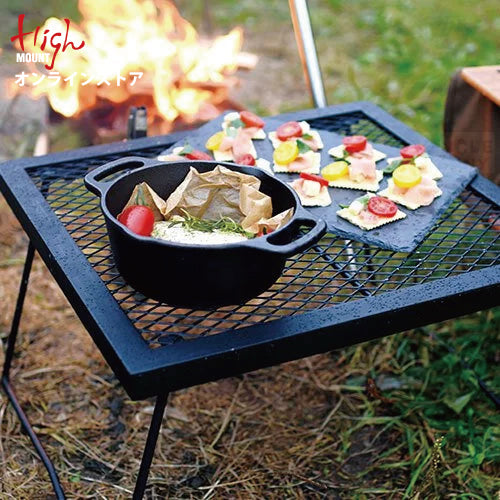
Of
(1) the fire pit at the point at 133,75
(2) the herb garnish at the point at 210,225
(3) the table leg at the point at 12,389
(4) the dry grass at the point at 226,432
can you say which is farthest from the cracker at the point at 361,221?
(1) the fire pit at the point at 133,75

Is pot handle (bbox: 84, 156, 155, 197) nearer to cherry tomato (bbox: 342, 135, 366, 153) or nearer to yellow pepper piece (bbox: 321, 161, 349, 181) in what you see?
yellow pepper piece (bbox: 321, 161, 349, 181)

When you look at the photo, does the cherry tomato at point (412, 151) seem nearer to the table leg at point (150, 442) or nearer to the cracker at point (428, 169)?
the cracker at point (428, 169)

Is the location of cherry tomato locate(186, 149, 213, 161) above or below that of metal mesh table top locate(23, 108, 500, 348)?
above

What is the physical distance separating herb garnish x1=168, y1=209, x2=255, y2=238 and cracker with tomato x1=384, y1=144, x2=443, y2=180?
24.6 inches

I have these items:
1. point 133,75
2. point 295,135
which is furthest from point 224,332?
point 133,75

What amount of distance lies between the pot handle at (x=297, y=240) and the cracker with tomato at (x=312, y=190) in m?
0.44

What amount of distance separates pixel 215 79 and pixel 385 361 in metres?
1.61

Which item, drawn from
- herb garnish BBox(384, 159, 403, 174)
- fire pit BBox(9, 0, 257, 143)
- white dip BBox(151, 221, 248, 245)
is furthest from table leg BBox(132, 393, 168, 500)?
fire pit BBox(9, 0, 257, 143)

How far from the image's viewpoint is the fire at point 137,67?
11.2ft

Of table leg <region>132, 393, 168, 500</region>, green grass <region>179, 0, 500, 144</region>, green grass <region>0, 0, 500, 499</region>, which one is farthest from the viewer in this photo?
green grass <region>179, 0, 500, 144</region>

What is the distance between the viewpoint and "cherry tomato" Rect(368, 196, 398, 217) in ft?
6.09

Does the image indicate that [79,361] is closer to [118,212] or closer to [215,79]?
[118,212]

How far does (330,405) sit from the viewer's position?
2572 mm

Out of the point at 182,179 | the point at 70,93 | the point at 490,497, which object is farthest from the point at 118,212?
the point at 70,93
